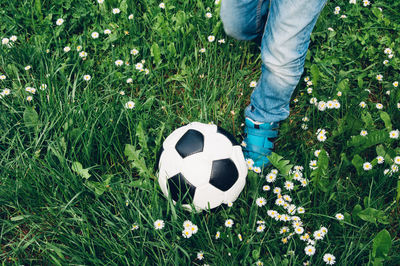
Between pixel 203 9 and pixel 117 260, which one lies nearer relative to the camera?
pixel 117 260

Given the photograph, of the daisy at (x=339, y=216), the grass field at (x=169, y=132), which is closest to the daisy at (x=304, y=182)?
the grass field at (x=169, y=132)

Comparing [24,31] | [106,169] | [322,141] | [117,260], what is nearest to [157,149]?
[106,169]

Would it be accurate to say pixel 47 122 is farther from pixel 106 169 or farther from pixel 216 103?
pixel 216 103

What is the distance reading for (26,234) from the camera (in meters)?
2.19

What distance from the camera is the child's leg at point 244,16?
2580 mm

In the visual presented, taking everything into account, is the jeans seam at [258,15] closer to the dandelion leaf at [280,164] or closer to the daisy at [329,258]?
the dandelion leaf at [280,164]

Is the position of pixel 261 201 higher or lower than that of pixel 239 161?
lower

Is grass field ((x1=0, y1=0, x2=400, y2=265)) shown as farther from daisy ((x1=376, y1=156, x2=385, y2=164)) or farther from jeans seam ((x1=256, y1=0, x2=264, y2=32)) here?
jeans seam ((x1=256, y1=0, x2=264, y2=32))

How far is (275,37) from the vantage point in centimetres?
217

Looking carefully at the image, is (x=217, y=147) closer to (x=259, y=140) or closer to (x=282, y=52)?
(x=259, y=140)

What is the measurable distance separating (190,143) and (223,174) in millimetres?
266

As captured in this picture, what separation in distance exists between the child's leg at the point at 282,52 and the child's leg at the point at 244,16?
0.37m

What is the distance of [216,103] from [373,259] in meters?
1.48

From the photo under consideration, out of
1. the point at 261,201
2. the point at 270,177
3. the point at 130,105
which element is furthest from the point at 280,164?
the point at 130,105
